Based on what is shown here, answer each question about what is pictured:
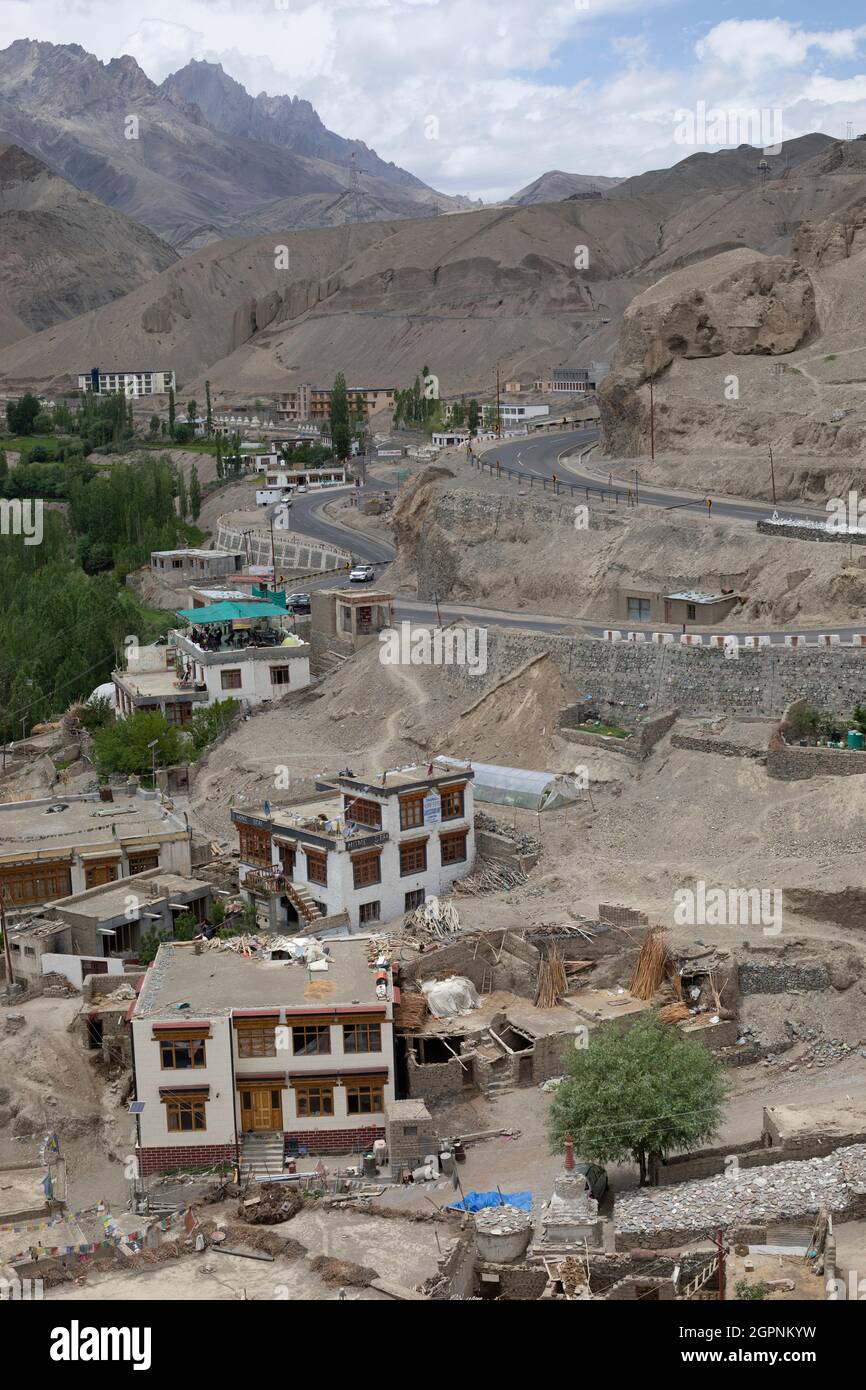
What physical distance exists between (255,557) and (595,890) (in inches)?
1631

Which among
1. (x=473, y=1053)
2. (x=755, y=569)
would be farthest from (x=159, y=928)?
(x=755, y=569)

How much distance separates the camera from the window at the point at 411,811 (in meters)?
35.6

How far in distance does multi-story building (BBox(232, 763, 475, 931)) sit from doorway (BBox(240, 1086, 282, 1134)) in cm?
657

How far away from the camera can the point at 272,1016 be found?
1062 inches

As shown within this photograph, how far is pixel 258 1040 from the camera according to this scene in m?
27.1

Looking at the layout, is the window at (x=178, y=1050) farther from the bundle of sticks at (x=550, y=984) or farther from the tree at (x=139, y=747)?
the tree at (x=139, y=747)

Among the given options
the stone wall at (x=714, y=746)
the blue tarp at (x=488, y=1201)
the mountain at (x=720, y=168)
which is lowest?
the blue tarp at (x=488, y=1201)

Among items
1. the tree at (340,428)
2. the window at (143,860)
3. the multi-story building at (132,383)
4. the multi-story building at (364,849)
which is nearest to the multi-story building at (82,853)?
the window at (143,860)

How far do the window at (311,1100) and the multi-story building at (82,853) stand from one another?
11.8 m

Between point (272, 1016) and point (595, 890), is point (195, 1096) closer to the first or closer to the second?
point (272, 1016)

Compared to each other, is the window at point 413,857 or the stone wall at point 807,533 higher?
the stone wall at point 807,533

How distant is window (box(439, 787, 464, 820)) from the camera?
120 ft

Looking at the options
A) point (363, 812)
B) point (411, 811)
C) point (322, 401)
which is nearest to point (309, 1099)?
point (411, 811)

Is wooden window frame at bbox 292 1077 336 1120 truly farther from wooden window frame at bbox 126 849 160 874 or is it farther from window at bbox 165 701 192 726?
window at bbox 165 701 192 726
